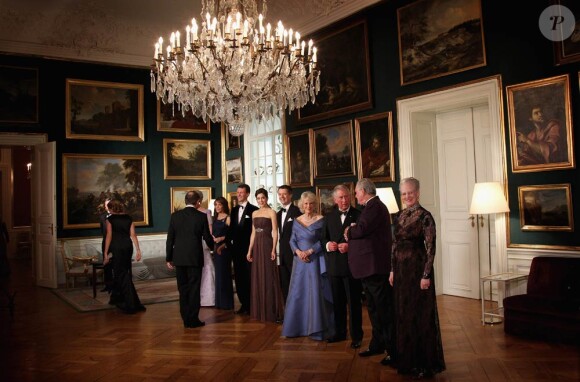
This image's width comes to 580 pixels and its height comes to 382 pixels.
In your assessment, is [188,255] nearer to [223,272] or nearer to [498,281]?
[223,272]

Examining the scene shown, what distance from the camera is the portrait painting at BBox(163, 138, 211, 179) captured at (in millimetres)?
11938

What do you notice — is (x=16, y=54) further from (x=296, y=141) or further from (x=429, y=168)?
(x=429, y=168)

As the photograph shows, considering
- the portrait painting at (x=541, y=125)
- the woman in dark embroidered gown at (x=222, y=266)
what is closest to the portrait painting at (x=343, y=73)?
the portrait painting at (x=541, y=125)

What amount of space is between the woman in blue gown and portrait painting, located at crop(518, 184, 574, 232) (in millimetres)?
2733

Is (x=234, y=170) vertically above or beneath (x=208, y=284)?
above

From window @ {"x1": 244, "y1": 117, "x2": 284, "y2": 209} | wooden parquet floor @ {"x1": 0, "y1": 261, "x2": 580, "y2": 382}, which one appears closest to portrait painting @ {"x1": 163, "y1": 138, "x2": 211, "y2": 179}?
window @ {"x1": 244, "y1": 117, "x2": 284, "y2": 209}

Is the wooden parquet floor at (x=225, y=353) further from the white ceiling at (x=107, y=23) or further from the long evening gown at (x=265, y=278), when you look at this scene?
the white ceiling at (x=107, y=23)

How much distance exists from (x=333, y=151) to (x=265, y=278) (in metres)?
3.47

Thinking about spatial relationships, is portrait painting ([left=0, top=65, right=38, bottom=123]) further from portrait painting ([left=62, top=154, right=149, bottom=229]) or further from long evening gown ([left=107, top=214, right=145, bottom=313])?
long evening gown ([left=107, top=214, right=145, bottom=313])

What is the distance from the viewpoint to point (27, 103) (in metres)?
10.3

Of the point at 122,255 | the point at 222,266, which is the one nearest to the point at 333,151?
the point at 222,266

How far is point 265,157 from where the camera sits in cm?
1141

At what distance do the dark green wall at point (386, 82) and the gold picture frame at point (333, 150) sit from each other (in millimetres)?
159

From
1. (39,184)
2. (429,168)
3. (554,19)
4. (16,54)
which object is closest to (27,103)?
(16,54)
